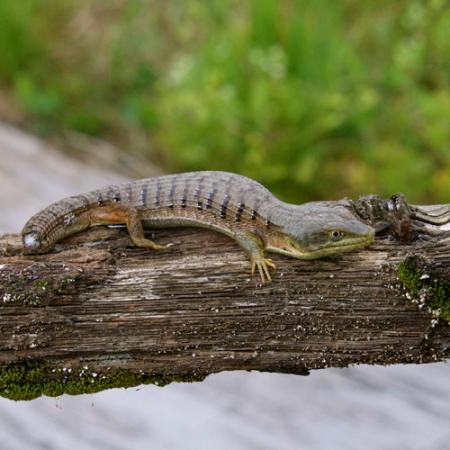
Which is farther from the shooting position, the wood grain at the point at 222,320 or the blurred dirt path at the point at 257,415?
the blurred dirt path at the point at 257,415

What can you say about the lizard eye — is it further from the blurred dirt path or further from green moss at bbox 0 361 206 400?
the blurred dirt path

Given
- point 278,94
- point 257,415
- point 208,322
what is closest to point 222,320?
point 208,322

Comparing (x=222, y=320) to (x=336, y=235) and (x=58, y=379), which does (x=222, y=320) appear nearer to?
(x=336, y=235)

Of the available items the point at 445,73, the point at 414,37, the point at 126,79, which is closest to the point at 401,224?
the point at 445,73

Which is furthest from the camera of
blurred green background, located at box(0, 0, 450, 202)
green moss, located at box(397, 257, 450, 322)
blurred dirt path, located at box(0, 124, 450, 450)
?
blurred green background, located at box(0, 0, 450, 202)

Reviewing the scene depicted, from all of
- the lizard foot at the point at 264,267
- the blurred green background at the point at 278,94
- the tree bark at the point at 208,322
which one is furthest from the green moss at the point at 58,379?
the blurred green background at the point at 278,94

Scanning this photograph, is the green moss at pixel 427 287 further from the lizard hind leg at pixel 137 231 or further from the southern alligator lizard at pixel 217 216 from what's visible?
the lizard hind leg at pixel 137 231

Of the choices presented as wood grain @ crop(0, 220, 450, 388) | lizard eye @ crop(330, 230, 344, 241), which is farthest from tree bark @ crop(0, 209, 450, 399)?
lizard eye @ crop(330, 230, 344, 241)

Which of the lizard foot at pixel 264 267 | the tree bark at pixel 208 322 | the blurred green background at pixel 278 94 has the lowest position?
the tree bark at pixel 208 322
